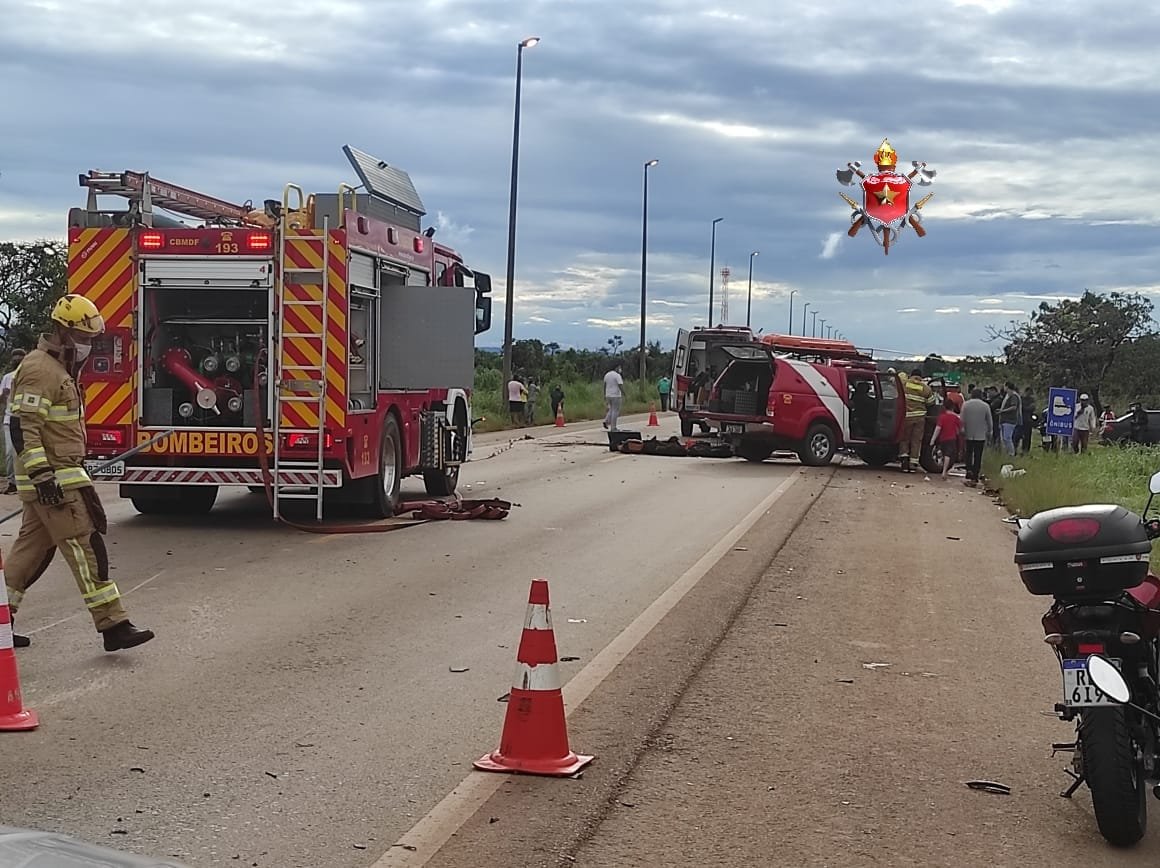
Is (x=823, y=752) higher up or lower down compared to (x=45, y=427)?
lower down

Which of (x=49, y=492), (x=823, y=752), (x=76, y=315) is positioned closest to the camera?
(x=823, y=752)

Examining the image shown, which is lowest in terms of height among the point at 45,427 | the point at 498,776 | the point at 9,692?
the point at 498,776

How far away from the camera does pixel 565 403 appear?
49125mm

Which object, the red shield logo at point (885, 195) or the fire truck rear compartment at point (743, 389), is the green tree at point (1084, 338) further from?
the fire truck rear compartment at point (743, 389)

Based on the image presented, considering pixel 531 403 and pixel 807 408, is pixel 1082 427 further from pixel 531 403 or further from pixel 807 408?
pixel 531 403

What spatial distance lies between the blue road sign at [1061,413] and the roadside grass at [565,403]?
38.0 ft

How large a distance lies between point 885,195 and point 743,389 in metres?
18.0

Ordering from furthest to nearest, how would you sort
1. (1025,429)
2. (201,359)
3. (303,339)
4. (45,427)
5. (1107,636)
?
(1025,429)
(201,359)
(303,339)
(45,427)
(1107,636)

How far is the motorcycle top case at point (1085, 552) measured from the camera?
5.22 m

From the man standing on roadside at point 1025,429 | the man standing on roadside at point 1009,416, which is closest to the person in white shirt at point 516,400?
the man standing on roadside at point 1025,429

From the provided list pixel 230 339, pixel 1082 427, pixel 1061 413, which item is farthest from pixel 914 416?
pixel 230 339

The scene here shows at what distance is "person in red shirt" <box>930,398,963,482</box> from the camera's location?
23578mm

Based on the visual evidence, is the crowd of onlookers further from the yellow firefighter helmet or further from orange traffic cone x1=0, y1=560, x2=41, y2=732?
orange traffic cone x1=0, y1=560, x2=41, y2=732

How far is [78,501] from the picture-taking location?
7.93m
